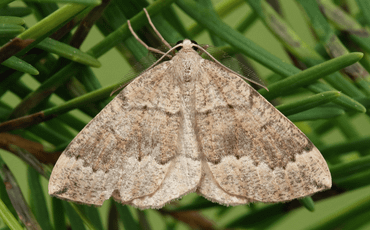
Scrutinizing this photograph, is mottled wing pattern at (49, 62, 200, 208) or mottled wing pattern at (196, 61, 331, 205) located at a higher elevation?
mottled wing pattern at (49, 62, 200, 208)

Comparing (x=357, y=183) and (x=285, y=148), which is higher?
(x=285, y=148)

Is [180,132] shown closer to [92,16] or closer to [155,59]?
[155,59]

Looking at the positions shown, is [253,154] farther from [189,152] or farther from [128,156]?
[128,156]

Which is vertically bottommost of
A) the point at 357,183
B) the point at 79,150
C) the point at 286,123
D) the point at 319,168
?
the point at 357,183

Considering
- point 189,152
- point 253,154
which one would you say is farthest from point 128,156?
point 253,154

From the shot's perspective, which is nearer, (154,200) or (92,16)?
(92,16)

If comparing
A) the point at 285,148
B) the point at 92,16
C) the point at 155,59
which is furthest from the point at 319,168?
the point at 92,16

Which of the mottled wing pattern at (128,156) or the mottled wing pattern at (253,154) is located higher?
the mottled wing pattern at (128,156)
